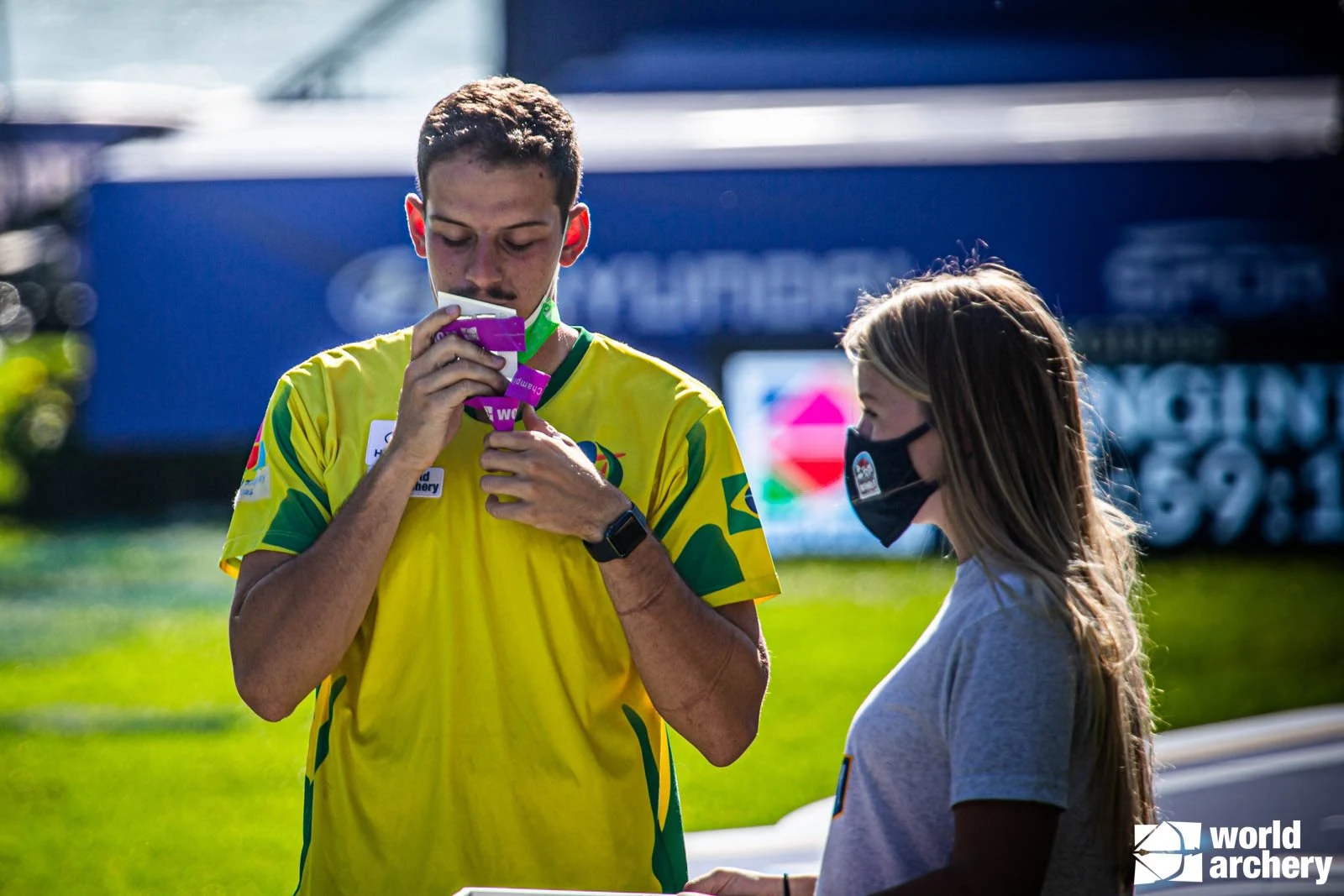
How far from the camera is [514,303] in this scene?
6.85 feet

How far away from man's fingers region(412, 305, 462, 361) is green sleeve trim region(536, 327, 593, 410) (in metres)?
0.21

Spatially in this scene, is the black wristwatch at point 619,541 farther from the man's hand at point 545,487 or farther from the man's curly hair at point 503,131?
the man's curly hair at point 503,131

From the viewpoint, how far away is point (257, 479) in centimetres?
208

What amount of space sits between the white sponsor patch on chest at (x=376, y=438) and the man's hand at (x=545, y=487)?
217 millimetres

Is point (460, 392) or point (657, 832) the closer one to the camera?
point (460, 392)

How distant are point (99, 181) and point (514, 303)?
855cm

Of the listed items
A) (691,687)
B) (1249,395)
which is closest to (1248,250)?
(1249,395)

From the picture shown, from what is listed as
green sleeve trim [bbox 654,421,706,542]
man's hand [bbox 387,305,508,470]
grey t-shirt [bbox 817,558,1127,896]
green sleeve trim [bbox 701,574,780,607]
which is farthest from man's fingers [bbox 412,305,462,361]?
grey t-shirt [bbox 817,558,1127,896]

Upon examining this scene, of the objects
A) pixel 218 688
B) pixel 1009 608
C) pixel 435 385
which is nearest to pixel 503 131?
pixel 435 385

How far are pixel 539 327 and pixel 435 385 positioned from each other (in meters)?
0.26

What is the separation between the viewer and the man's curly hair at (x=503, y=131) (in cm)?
205

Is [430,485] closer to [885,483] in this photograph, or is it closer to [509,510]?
[509,510]

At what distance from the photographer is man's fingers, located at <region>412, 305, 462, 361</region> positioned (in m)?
1.96

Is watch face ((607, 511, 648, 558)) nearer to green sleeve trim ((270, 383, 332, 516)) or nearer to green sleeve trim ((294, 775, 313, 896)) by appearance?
green sleeve trim ((270, 383, 332, 516))
